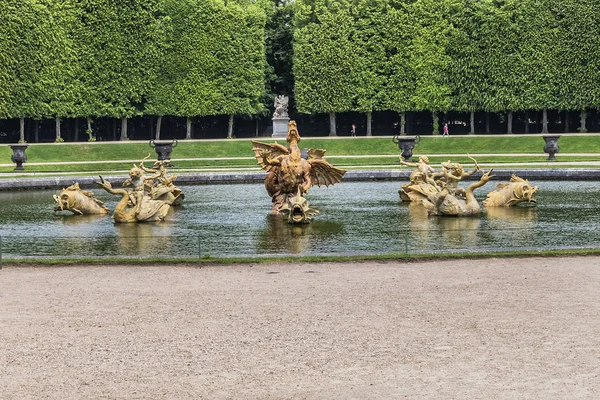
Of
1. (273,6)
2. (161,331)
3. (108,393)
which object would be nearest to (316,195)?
(161,331)

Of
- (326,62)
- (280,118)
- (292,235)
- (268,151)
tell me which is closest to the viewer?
(292,235)

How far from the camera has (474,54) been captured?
55875 millimetres

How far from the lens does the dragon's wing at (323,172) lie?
23906 mm

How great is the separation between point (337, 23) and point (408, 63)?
15.5ft

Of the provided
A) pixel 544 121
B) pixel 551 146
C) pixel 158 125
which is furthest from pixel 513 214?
pixel 158 125

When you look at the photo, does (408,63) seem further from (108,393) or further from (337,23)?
(108,393)

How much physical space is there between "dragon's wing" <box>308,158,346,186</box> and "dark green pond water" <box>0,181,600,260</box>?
28.1 inches

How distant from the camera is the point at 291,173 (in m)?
22.7

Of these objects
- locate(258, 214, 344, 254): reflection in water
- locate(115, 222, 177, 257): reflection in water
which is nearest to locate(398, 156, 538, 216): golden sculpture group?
locate(258, 214, 344, 254): reflection in water

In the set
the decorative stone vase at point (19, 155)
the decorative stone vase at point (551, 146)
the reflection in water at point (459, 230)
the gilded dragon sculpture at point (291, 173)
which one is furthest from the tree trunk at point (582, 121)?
the reflection in water at point (459, 230)

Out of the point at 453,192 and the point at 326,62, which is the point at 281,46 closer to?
the point at 326,62

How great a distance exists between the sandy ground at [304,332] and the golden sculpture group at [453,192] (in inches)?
281

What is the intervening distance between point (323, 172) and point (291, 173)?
1.55m

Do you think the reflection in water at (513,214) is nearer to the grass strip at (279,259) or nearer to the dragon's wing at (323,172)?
the dragon's wing at (323,172)
